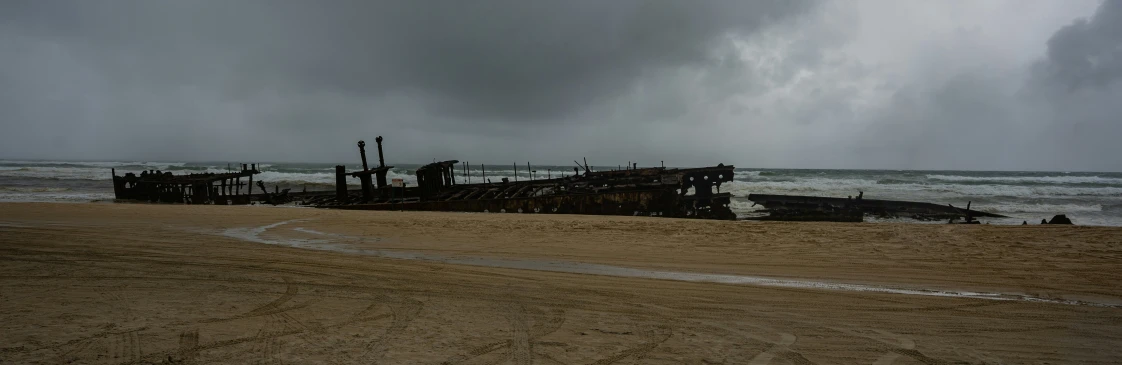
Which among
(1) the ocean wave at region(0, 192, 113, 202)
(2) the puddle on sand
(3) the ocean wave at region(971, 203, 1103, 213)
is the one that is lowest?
(3) the ocean wave at region(971, 203, 1103, 213)

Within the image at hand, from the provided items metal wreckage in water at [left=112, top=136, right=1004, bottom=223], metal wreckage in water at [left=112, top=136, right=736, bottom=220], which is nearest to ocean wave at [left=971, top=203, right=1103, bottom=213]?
metal wreckage in water at [left=112, top=136, right=1004, bottom=223]

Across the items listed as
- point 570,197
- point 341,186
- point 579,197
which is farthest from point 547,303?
point 341,186

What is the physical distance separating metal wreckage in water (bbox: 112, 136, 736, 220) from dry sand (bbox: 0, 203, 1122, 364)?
8077 mm

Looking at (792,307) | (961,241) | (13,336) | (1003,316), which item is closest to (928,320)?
(1003,316)

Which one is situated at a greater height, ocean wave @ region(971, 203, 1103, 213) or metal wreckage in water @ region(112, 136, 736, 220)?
metal wreckage in water @ region(112, 136, 736, 220)

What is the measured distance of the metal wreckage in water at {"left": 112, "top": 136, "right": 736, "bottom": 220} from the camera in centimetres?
1822

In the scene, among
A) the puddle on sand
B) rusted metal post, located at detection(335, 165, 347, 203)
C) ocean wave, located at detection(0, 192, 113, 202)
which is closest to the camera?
the puddle on sand

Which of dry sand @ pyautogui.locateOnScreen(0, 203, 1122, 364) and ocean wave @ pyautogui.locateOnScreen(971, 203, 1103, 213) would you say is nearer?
dry sand @ pyautogui.locateOnScreen(0, 203, 1122, 364)

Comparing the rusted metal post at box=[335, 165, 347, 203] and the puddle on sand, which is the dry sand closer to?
the puddle on sand

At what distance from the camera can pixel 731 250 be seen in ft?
29.6

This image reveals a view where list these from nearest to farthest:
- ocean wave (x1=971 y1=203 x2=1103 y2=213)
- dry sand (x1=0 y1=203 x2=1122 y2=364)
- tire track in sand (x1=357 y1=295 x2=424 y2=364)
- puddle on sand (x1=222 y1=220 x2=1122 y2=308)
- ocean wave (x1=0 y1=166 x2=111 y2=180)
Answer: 1. tire track in sand (x1=357 y1=295 x2=424 y2=364)
2. dry sand (x1=0 y1=203 x2=1122 y2=364)
3. puddle on sand (x1=222 y1=220 x2=1122 y2=308)
4. ocean wave (x1=971 y1=203 x2=1103 y2=213)
5. ocean wave (x1=0 y1=166 x2=111 y2=180)

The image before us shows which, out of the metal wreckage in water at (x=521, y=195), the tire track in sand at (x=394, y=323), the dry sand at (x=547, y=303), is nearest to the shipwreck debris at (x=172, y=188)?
the metal wreckage in water at (x=521, y=195)

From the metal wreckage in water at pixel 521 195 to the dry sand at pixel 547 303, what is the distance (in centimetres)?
808

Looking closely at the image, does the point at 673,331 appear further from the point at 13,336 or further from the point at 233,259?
the point at 233,259
